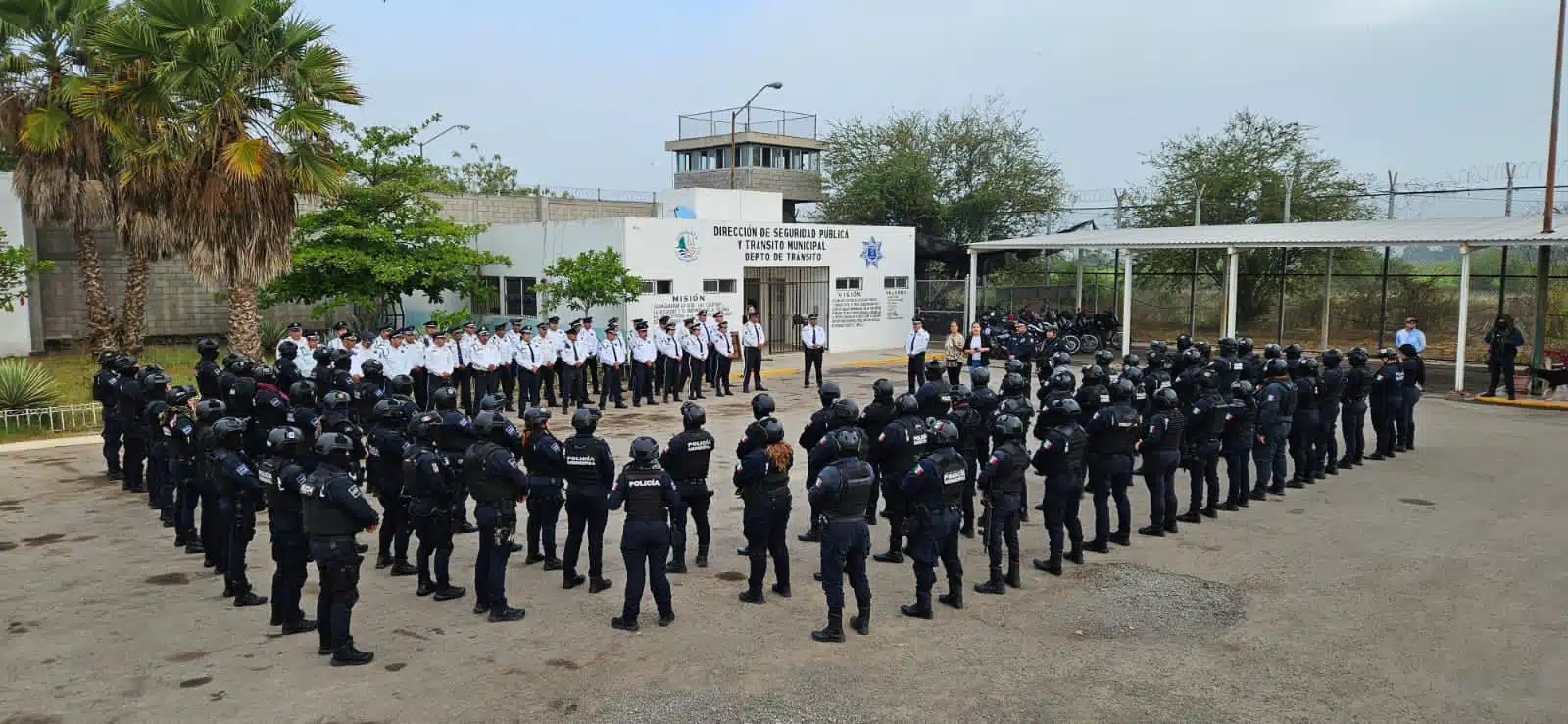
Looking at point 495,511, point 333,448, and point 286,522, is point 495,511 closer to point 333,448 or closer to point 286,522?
point 333,448

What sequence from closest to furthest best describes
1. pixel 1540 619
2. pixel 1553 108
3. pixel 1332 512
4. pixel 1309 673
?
pixel 1309 673
pixel 1540 619
pixel 1332 512
pixel 1553 108

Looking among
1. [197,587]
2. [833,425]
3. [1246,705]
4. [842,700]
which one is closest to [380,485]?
[197,587]

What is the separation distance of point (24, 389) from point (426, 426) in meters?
10.9

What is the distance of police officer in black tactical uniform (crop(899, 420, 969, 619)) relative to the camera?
7.48m

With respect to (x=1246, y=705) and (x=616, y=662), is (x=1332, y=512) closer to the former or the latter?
(x=1246, y=705)

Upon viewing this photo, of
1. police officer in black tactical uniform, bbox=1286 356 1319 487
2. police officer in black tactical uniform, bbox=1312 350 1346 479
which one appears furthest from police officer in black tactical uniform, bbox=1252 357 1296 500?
police officer in black tactical uniform, bbox=1312 350 1346 479

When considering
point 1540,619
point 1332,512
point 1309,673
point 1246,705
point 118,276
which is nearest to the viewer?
point 1246,705

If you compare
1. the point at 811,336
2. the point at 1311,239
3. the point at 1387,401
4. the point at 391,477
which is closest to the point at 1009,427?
the point at 391,477

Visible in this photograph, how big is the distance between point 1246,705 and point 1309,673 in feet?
2.50

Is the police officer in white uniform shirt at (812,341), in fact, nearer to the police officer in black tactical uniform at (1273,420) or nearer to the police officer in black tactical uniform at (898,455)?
the police officer in black tactical uniform at (1273,420)

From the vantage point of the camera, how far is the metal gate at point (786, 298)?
86.1ft

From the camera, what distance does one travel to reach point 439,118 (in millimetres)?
21641

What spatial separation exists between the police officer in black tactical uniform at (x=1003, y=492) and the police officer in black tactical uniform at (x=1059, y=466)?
40cm

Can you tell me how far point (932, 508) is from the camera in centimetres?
748
